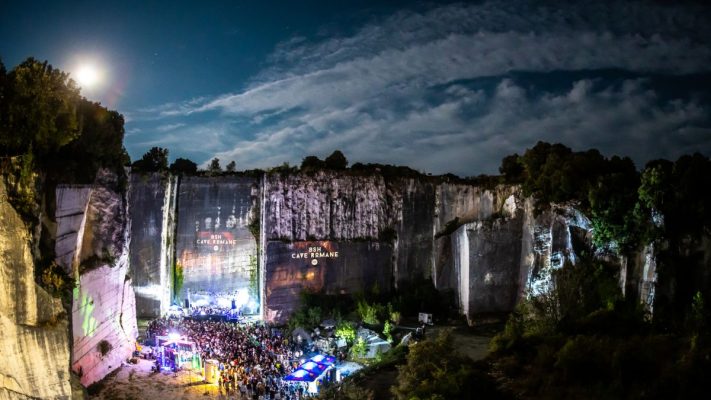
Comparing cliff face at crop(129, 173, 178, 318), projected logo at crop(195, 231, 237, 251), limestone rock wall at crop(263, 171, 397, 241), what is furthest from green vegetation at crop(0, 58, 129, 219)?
limestone rock wall at crop(263, 171, 397, 241)

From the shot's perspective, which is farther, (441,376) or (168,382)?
(168,382)

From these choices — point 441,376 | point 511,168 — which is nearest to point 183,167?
point 511,168

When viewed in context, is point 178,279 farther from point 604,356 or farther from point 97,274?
point 604,356

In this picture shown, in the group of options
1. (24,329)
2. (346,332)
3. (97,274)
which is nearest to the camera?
(24,329)

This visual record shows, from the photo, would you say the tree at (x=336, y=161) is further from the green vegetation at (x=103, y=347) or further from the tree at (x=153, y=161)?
the green vegetation at (x=103, y=347)

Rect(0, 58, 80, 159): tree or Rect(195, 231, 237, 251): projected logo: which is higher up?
Rect(0, 58, 80, 159): tree

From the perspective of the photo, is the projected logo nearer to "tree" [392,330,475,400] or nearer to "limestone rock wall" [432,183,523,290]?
"limestone rock wall" [432,183,523,290]

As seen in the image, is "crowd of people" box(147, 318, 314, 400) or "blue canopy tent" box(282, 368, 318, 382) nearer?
"blue canopy tent" box(282, 368, 318, 382)

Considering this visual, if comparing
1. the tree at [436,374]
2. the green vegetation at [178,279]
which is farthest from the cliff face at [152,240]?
the tree at [436,374]
